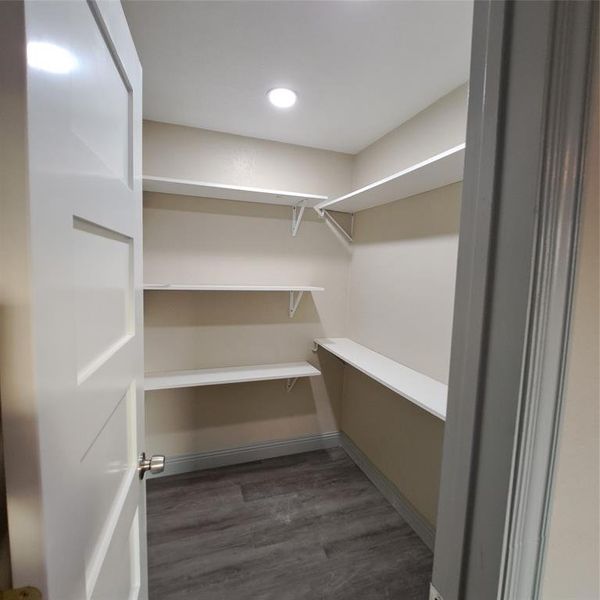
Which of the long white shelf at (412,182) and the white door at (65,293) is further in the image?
the long white shelf at (412,182)

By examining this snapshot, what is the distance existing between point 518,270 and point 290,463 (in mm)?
2355

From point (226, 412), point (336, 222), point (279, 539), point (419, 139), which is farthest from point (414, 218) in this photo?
point (279, 539)

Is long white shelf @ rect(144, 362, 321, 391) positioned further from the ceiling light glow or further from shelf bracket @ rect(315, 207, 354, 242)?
the ceiling light glow

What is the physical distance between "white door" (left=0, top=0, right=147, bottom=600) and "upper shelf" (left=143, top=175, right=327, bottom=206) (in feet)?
3.41

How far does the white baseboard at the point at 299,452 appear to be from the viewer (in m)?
1.89

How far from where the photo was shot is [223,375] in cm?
211

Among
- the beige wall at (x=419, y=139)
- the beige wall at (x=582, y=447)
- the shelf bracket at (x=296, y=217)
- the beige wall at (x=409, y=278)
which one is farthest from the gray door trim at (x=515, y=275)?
the shelf bracket at (x=296, y=217)

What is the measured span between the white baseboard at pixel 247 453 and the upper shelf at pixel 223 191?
1.78 meters

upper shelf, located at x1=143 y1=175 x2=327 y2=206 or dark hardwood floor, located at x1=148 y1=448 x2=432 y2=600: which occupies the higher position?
upper shelf, located at x1=143 y1=175 x2=327 y2=206

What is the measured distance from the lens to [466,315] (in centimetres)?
48

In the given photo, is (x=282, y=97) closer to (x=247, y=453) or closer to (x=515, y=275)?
(x=515, y=275)

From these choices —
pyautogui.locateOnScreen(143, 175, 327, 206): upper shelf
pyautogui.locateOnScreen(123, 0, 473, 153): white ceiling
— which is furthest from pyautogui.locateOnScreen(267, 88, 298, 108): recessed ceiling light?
pyautogui.locateOnScreen(143, 175, 327, 206): upper shelf

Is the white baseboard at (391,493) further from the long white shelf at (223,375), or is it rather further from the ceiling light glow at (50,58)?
the ceiling light glow at (50,58)

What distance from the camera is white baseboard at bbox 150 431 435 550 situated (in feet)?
6.20
